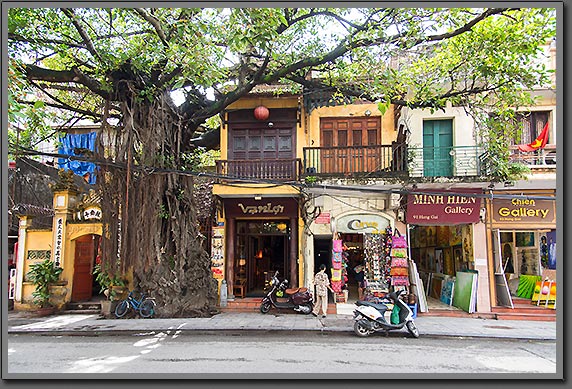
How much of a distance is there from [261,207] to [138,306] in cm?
438

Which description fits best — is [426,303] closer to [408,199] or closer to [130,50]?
[408,199]

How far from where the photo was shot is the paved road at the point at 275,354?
214 inches

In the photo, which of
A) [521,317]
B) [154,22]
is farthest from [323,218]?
[154,22]

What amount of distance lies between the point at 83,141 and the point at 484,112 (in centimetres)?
1026

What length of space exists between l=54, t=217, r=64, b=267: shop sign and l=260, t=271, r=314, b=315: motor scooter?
6.23m

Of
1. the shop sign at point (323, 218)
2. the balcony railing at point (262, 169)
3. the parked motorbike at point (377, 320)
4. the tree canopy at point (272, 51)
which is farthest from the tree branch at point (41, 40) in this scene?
the parked motorbike at point (377, 320)

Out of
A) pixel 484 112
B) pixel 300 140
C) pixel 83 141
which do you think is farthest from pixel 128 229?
pixel 484 112

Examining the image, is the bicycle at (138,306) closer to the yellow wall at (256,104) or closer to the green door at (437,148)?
the yellow wall at (256,104)

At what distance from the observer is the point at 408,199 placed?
37.9ft

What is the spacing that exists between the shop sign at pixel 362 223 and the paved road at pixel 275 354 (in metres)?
3.79

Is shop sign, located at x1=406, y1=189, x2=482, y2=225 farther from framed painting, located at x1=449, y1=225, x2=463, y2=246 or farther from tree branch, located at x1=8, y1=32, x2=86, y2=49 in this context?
tree branch, located at x1=8, y1=32, x2=86, y2=49

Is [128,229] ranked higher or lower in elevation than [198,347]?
higher

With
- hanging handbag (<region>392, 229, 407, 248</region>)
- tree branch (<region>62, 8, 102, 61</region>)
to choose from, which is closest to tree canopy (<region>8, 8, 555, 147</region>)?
tree branch (<region>62, 8, 102, 61</region>)

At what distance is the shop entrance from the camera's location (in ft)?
42.1
